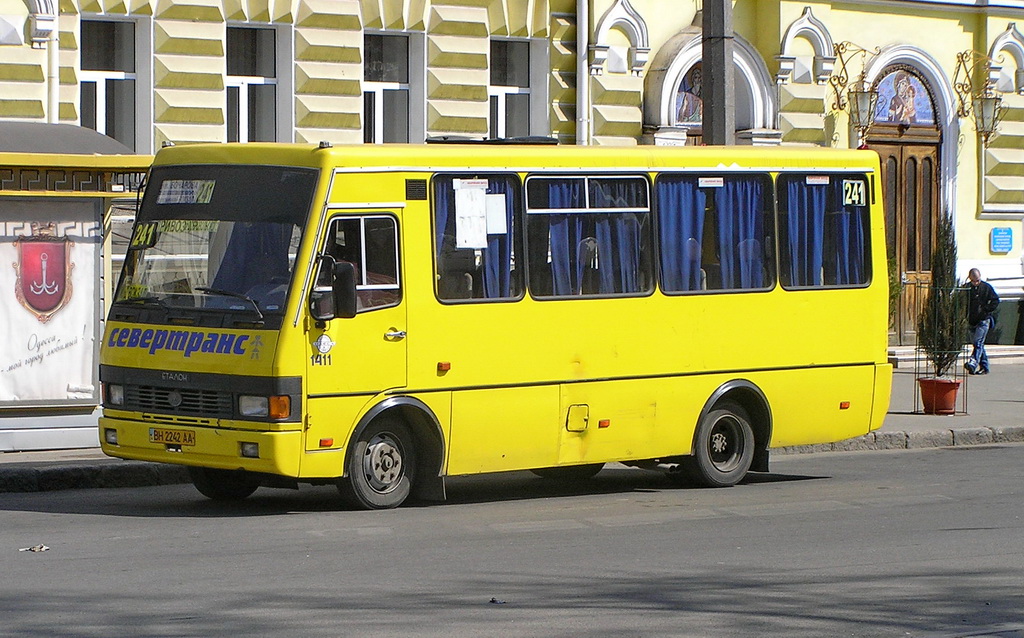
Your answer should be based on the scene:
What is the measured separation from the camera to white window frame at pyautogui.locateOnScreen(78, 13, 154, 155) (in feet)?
64.1

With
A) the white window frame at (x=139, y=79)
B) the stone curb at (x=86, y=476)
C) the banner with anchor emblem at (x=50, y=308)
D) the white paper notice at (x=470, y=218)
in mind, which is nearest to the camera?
the white paper notice at (x=470, y=218)

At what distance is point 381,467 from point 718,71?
6.73 m

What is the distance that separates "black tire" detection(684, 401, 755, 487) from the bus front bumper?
369cm

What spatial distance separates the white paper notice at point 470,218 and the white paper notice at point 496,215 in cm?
4

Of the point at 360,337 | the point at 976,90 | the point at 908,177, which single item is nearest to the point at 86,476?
the point at 360,337

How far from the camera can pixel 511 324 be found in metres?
12.2

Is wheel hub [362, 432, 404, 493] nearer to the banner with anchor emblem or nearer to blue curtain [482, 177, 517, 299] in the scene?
blue curtain [482, 177, 517, 299]

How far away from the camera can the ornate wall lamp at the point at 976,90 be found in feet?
87.3

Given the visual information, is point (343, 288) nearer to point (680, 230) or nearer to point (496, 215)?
point (496, 215)

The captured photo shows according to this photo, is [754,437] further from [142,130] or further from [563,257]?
[142,130]

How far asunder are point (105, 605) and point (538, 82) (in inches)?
602

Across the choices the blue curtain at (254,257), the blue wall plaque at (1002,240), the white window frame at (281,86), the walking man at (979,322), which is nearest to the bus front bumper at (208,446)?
the blue curtain at (254,257)

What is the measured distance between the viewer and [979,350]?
24.8 metres

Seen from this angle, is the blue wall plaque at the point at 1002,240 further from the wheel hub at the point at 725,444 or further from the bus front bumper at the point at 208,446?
the bus front bumper at the point at 208,446
